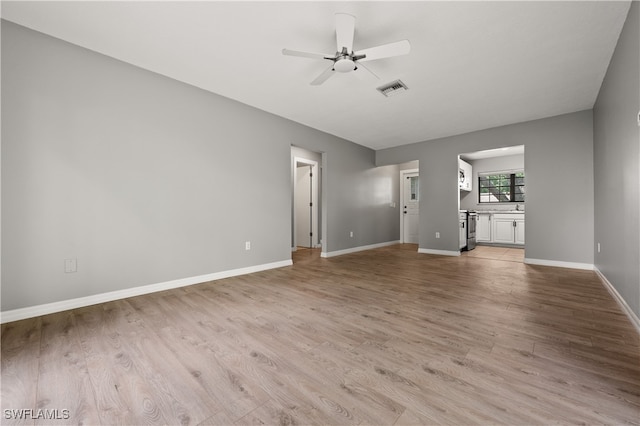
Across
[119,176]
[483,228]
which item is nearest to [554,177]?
[483,228]

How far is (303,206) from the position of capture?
6625 mm

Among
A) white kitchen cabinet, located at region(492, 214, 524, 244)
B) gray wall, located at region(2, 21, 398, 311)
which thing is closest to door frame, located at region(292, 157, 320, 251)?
gray wall, located at region(2, 21, 398, 311)

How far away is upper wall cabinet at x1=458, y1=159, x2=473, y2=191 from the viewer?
621 centimetres

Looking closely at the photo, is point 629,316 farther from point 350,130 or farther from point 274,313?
point 350,130

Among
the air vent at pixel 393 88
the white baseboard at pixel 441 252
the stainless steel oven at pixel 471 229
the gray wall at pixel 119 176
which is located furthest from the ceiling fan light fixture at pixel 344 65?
the stainless steel oven at pixel 471 229

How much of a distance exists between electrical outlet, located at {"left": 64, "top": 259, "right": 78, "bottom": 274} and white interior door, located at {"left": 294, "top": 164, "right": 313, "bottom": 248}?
4513 mm

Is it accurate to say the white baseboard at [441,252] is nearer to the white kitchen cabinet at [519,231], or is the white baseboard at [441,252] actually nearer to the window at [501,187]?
the white kitchen cabinet at [519,231]

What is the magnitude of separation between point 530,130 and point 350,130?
3146 mm

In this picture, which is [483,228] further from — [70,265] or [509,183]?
[70,265]

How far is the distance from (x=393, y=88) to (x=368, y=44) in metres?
1.00

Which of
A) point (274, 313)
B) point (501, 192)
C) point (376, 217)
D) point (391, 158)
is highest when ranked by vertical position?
point (391, 158)

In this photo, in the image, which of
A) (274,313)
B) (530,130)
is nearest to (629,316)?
(274,313)

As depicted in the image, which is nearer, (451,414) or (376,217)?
(451,414)

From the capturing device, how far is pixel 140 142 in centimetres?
292
